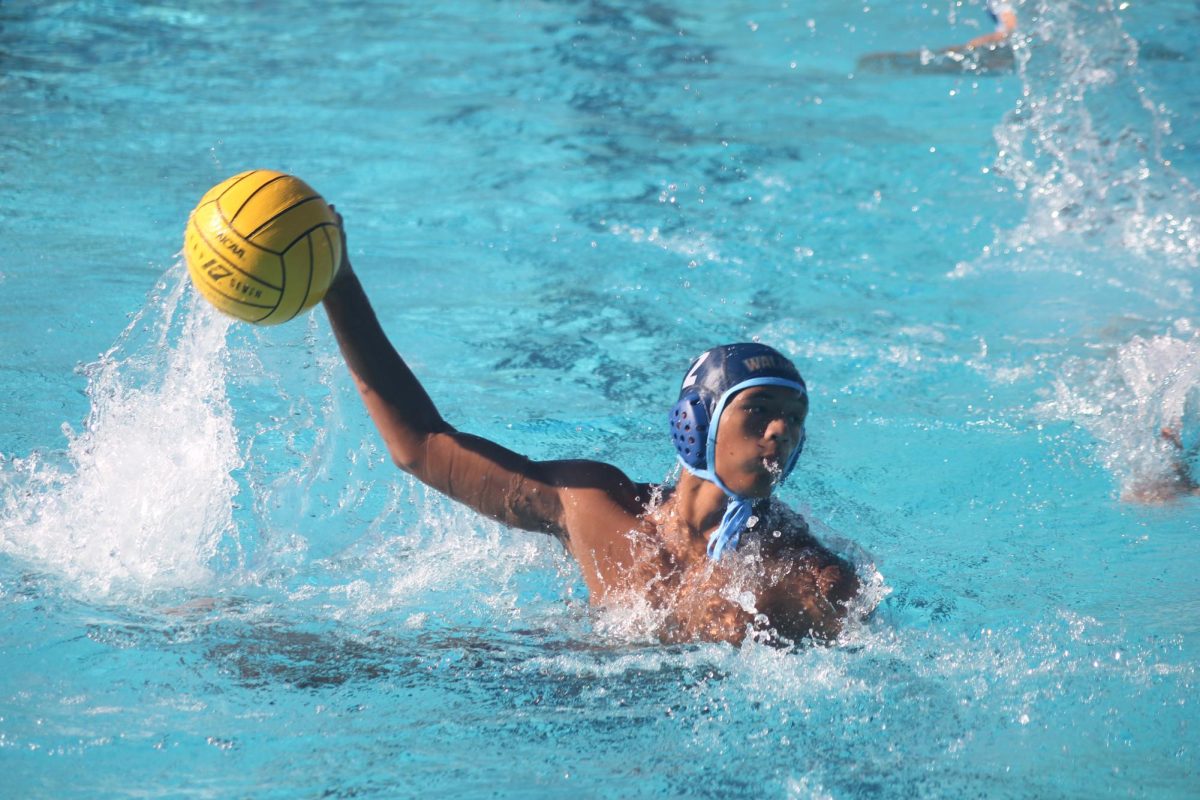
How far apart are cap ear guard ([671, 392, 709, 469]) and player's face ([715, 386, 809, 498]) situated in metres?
0.05

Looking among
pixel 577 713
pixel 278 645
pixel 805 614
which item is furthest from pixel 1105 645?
pixel 278 645

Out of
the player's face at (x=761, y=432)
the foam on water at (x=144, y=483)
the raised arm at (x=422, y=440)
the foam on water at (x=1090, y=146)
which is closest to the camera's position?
the player's face at (x=761, y=432)

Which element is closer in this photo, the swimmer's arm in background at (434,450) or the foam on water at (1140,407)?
the swimmer's arm in background at (434,450)

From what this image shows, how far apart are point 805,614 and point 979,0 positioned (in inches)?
380

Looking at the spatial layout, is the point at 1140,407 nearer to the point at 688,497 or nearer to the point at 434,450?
the point at 688,497

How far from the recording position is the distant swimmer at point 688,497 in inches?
130

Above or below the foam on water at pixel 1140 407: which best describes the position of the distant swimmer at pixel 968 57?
above

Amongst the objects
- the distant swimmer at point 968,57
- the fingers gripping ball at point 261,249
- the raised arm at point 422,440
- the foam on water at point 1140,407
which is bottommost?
the foam on water at point 1140,407

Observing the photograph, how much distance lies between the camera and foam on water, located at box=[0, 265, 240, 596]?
4.19 metres

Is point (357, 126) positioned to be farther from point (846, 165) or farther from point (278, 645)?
point (278, 645)

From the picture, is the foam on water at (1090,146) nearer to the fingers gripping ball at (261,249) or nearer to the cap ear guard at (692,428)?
the cap ear guard at (692,428)

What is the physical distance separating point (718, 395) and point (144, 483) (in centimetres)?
211

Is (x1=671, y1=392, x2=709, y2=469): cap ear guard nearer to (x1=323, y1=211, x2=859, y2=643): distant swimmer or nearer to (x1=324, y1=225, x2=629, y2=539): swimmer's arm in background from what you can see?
(x1=323, y1=211, x2=859, y2=643): distant swimmer

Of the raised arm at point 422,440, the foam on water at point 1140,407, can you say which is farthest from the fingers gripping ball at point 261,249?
the foam on water at point 1140,407
